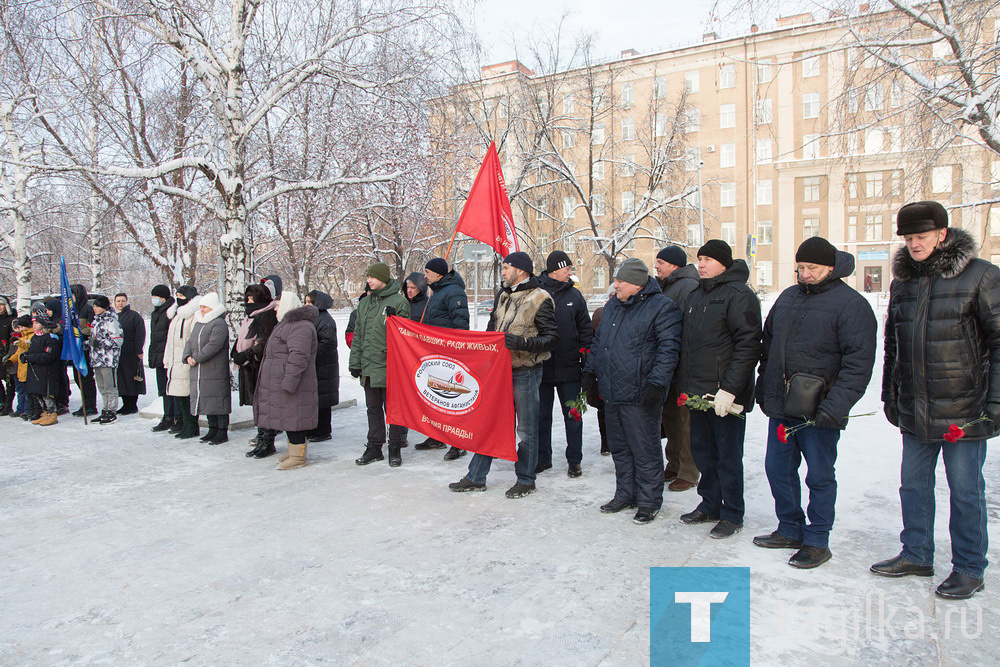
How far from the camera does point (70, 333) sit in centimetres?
995

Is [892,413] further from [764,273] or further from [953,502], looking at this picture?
[764,273]

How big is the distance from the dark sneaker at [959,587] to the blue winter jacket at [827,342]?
976 millimetres

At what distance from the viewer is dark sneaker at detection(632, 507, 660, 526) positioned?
5.07 meters

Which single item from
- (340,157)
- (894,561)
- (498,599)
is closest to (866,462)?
(894,561)

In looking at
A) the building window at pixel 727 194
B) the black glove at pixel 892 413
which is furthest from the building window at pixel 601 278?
the black glove at pixel 892 413

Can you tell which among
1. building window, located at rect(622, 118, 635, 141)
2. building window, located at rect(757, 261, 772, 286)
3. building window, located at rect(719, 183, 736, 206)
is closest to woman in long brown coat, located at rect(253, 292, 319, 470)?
building window, located at rect(622, 118, 635, 141)

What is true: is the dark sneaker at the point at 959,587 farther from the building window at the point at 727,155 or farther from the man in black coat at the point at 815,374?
the building window at the point at 727,155

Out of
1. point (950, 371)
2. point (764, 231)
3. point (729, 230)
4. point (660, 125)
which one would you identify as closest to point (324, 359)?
point (950, 371)

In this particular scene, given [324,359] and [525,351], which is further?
[324,359]

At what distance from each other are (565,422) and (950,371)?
11.4ft

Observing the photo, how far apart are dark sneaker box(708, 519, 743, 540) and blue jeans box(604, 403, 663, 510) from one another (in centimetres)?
48

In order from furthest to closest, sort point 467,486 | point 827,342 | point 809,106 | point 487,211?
point 809,106 < point 487,211 < point 467,486 < point 827,342

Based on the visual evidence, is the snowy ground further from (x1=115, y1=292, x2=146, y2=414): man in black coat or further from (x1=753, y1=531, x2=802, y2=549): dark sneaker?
(x1=115, y1=292, x2=146, y2=414): man in black coat

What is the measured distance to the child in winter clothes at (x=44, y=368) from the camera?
9.88m
